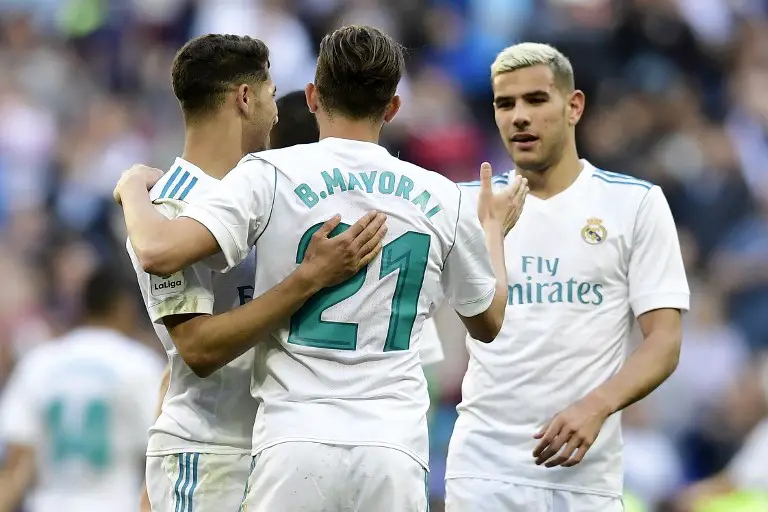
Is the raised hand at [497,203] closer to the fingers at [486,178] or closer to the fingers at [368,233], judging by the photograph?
the fingers at [486,178]

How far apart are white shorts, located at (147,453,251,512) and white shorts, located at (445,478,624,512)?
1.27m

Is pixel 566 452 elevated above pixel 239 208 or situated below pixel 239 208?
below

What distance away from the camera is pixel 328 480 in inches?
143

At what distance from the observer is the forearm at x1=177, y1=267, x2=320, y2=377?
3.67 m

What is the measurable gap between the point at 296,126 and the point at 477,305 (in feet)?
3.93

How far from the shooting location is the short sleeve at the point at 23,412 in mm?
6594

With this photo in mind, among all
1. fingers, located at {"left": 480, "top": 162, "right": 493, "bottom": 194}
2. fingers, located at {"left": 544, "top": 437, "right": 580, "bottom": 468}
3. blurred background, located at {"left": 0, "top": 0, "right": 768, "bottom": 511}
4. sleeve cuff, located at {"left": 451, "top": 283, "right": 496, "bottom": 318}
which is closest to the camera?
sleeve cuff, located at {"left": 451, "top": 283, "right": 496, "bottom": 318}

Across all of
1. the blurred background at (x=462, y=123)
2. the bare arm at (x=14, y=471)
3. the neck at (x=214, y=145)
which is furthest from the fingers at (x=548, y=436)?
the blurred background at (x=462, y=123)

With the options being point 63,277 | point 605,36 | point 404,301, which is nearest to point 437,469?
point 63,277

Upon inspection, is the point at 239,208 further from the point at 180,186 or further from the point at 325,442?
the point at 325,442

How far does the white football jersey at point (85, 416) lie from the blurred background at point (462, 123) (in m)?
2.84

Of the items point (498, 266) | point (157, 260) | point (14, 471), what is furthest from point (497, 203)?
point (14, 471)

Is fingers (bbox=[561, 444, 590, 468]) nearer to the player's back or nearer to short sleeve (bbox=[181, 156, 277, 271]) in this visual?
the player's back

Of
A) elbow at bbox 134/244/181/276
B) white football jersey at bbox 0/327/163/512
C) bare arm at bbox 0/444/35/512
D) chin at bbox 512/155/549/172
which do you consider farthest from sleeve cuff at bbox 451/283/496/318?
bare arm at bbox 0/444/35/512
